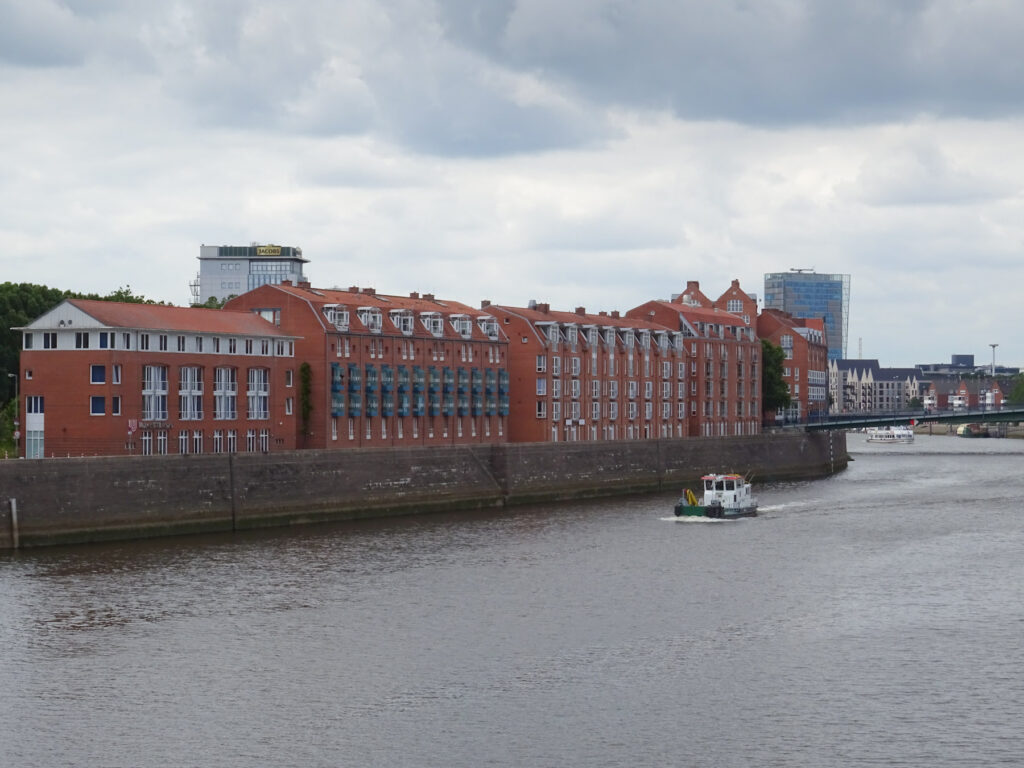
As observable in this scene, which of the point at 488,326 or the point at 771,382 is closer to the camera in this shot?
the point at 488,326

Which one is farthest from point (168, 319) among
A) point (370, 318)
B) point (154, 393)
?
point (370, 318)

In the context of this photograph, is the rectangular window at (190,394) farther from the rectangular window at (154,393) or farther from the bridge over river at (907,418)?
the bridge over river at (907,418)

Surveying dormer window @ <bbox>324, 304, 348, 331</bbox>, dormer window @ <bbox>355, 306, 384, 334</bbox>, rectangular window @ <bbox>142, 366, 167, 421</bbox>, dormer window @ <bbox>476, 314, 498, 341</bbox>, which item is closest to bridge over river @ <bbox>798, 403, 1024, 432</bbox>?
dormer window @ <bbox>476, 314, 498, 341</bbox>

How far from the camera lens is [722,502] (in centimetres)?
11025

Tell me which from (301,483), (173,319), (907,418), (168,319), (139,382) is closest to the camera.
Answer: (301,483)

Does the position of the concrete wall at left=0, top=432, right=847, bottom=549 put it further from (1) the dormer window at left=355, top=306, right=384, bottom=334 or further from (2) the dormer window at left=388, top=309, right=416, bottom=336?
(2) the dormer window at left=388, top=309, right=416, bottom=336

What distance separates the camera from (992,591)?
7075cm

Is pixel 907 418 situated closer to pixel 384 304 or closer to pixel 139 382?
pixel 384 304

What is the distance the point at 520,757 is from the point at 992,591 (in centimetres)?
3432

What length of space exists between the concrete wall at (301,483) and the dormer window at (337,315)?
46.1 ft

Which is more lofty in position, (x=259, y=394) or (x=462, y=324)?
(x=462, y=324)

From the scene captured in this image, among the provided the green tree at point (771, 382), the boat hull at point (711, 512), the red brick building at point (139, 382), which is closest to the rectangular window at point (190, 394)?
the red brick building at point (139, 382)

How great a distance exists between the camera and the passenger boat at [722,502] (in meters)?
109

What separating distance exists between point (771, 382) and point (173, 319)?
98643 mm
